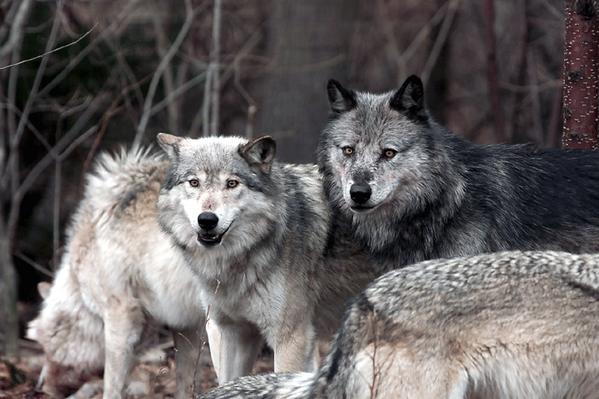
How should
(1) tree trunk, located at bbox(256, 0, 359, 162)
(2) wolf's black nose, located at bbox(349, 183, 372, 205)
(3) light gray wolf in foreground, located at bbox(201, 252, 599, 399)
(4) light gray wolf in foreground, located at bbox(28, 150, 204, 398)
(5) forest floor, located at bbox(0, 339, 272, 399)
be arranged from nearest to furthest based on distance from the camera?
(3) light gray wolf in foreground, located at bbox(201, 252, 599, 399) < (2) wolf's black nose, located at bbox(349, 183, 372, 205) < (4) light gray wolf in foreground, located at bbox(28, 150, 204, 398) < (5) forest floor, located at bbox(0, 339, 272, 399) < (1) tree trunk, located at bbox(256, 0, 359, 162)

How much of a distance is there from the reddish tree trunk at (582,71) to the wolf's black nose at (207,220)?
7.91 ft

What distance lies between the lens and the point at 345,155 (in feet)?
20.3

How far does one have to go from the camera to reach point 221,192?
6234mm

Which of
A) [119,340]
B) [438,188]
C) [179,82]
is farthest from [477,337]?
[179,82]

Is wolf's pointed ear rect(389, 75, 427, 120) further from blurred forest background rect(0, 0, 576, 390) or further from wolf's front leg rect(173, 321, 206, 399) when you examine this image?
blurred forest background rect(0, 0, 576, 390)

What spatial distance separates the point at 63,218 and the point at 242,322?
20.1 feet

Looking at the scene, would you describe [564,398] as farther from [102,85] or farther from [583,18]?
[102,85]

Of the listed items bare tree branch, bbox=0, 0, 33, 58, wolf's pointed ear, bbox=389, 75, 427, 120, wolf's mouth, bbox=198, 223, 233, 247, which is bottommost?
wolf's mouth, bbox=198, 223, 233, 247

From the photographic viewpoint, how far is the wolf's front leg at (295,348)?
20.7ft

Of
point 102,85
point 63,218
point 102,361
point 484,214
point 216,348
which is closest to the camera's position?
point 484,214

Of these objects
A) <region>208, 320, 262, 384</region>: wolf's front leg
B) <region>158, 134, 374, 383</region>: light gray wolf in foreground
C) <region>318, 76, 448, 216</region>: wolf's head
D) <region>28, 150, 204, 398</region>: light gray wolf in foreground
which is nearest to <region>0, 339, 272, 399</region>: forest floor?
<region>28, 150, 204, 398</region>: light gray wolf in foreground

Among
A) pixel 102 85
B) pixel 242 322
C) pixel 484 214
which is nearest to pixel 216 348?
pixel 242 322

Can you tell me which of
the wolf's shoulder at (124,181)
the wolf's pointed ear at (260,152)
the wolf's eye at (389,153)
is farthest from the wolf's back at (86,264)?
the wolf's eye at (389,153)

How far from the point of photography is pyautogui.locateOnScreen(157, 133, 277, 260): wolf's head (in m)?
6.17
